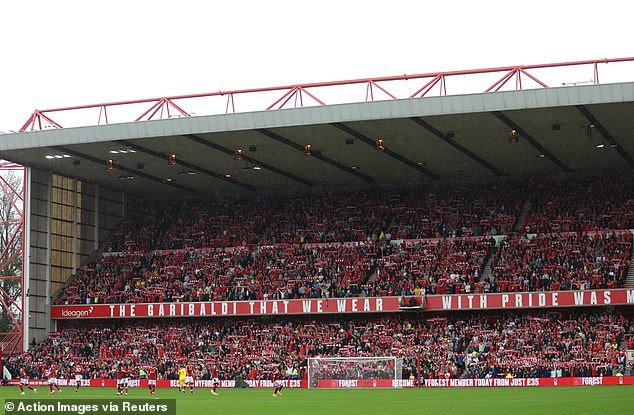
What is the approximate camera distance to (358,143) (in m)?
54.9

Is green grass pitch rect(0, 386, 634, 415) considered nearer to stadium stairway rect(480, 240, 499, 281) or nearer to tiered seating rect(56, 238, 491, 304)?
tiered seating rect(56, 238, 491, 304)

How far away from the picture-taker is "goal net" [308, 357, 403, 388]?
164ft

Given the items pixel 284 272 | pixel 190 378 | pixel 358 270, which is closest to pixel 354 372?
pixel 190 378

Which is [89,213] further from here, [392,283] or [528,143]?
[528,143]

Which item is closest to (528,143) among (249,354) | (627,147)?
(627,147)

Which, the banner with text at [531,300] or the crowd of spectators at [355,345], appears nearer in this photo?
the crowd of spectators at [355,345]

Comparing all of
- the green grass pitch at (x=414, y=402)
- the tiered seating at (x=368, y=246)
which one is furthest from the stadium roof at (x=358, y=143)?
the green grass pitch at (x=414, y=402)

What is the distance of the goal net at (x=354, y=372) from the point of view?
50.1 metres

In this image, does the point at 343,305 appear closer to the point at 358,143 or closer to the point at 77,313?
the point at 358,143

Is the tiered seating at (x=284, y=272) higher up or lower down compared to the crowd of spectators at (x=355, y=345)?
higher up

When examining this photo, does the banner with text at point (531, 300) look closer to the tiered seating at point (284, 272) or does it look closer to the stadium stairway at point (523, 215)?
the tiered seating at point (284, 272)

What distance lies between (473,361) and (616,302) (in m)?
7.34

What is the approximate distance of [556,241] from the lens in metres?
55.6

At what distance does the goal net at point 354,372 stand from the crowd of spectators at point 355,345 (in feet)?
1.93
